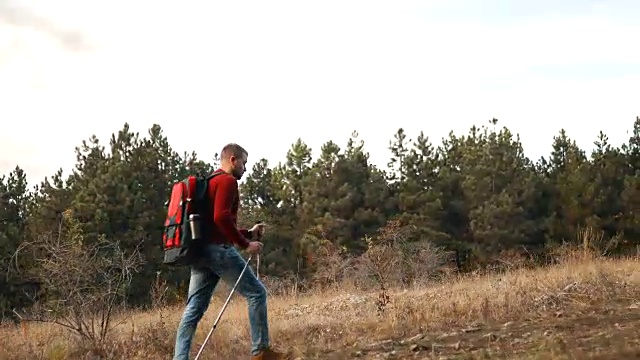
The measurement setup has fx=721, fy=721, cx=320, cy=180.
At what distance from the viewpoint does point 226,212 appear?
5398 mm

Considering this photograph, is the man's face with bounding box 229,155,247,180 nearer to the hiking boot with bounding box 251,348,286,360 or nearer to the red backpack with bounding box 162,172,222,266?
the red backpack with bounding box 162,172,222,266

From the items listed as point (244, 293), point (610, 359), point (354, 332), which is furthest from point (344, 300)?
point (610, 359)

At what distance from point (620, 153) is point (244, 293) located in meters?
34.8

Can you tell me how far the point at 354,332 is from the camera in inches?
301

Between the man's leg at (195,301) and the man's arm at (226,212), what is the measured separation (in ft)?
1.44

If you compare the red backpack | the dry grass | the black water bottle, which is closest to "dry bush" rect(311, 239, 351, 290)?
the dry grass

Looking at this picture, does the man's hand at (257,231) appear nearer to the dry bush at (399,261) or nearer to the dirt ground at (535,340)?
the dirt ground at (535,340)

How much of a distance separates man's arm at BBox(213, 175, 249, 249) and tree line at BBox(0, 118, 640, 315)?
26.3m

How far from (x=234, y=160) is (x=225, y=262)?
0.82 metres

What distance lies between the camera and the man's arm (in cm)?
538

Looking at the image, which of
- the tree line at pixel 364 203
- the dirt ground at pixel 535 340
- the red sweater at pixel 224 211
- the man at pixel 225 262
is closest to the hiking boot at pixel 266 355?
the man at pixel 225 262

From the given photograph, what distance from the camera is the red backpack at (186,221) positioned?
5434 millimetres

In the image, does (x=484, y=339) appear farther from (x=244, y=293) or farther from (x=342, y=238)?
(x=342, y=238)

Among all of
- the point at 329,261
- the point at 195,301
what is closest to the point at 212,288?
the point at 195,301
